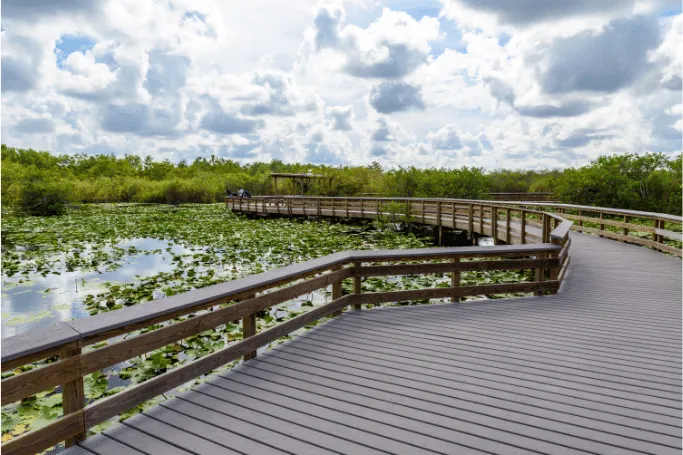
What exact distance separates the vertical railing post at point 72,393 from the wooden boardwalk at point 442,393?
0.24 metres

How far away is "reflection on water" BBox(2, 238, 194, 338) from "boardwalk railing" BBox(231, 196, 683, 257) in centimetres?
888

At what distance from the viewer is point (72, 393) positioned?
2779mm

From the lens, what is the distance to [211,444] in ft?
9.23

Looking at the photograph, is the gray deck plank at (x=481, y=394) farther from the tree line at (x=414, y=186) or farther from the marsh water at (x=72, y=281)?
the tree line at (x=414, y=186)

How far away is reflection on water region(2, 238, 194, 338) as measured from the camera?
7.66m

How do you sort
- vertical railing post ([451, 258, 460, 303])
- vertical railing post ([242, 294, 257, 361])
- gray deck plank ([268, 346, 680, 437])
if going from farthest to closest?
vertical railing post ([451, 258, 460, 303]), vertical railing post ([242, 294, 257, 361]), gray deck plank ([268, 346, 680, 437])

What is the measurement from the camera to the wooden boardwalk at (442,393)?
284cm

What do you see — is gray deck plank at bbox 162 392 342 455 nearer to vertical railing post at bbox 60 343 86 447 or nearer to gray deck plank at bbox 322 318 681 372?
vertical railing post at bbox 60 343 86 447

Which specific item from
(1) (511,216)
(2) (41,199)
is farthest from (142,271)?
(2) (41,199)

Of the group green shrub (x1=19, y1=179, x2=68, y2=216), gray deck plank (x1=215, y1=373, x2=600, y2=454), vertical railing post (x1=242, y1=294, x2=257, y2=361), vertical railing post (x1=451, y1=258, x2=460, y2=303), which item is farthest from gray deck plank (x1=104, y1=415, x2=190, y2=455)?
green shrub (x1=19, y1=179, x2=68, y2=216)

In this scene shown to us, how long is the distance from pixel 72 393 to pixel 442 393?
8.16 feet

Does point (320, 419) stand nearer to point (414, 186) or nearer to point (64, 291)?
point (64, 291)

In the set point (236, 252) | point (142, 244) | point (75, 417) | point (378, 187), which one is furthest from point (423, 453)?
point (378, 187)

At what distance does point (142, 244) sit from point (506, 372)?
49.0 feet
